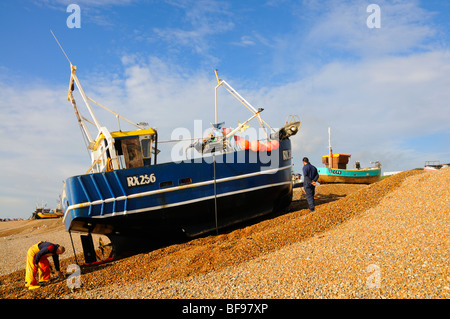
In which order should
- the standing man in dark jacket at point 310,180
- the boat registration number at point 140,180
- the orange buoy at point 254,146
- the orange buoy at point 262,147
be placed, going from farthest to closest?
the orange buoy at point 262,147, the orange buoy at point 254,146, the standing man in dark jacket at point 310,180, the boat registration number at point 140,180

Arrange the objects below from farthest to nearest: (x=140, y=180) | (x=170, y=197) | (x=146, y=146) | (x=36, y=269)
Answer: (x=146, y=146) → (x=170, y=197) → (x=140, y=180) → (x=36, y=269)

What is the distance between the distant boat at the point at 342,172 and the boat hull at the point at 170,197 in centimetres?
1412

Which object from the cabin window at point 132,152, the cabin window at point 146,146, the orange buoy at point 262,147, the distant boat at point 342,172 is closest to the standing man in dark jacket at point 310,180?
the orange buoy at point 262,147

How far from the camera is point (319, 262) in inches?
183

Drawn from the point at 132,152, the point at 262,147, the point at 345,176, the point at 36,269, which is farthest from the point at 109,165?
the point at 345,176

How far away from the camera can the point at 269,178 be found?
980 centimetres

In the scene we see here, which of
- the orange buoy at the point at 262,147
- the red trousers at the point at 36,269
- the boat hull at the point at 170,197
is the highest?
the orange buoy at the point at 262,147

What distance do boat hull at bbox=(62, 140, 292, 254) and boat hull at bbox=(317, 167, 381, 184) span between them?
46.2 feet

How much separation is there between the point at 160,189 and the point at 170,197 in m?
0.36

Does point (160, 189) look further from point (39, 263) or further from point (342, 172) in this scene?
point (342, 172)

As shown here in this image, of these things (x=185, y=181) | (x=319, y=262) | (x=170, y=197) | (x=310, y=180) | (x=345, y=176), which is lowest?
(x=345, y=176)

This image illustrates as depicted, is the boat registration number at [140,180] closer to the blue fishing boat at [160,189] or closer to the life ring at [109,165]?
the blue fishing boat at [160,189]

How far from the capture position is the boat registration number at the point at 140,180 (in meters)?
8.07

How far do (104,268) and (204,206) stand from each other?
3.05 meters
